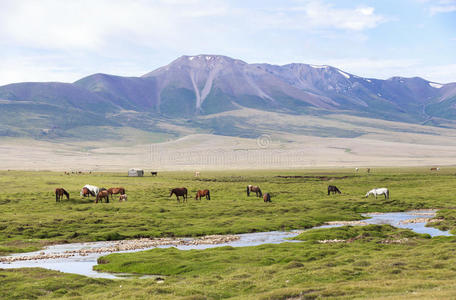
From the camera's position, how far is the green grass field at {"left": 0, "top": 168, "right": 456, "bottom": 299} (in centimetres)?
2292

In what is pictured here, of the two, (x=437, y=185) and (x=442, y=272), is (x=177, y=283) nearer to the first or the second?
(x=442, y=272)

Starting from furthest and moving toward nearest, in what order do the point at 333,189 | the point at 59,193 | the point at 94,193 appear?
1. the point at 333,189
2. the point at 94,193
3. the point at 59,193

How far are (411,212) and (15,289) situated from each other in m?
47.3

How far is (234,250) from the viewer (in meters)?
34.1

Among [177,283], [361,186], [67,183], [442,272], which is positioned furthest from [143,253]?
[361,186]

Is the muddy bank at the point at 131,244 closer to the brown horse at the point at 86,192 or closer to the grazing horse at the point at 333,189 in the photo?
the brown horse at the point at 86,192

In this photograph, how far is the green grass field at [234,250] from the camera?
2292 cm

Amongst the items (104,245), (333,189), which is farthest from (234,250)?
(333,189)

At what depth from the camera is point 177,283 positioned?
82.2 feet

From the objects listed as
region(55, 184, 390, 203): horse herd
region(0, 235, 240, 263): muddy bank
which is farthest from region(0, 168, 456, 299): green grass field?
region(0, 235, 240, 263): muddy bank

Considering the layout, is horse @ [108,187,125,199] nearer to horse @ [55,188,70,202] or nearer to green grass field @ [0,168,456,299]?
green grass field @ [0,168,456,299]

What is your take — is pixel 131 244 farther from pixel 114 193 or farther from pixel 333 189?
pixel 333 189

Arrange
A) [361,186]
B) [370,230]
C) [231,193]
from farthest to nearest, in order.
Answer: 1. [361,186]
2. [231,193]
3. [370,230]

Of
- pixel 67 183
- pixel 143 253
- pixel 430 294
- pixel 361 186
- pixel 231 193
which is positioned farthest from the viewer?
pixel 361 186
